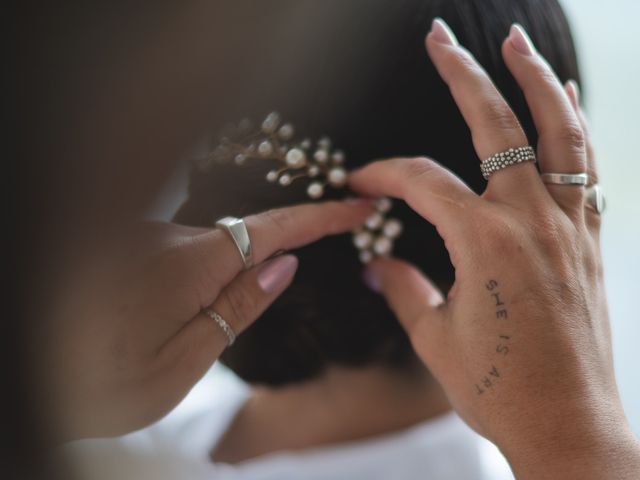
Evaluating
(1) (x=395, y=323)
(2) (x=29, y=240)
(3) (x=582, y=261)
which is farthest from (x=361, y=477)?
(2) (x=29, y=240)

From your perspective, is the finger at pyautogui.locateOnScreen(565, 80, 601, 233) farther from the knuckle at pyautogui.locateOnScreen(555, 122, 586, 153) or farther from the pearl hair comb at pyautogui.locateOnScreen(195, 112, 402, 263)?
the pearl hair comb at pyautogui.locateOnScreen(195, 112, 402, 263)

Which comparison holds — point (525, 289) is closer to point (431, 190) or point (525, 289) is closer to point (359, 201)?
point (431, 190)

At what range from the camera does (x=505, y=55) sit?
685 millimetres

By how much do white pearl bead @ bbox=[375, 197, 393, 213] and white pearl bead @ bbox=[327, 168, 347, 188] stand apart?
0.20 ft

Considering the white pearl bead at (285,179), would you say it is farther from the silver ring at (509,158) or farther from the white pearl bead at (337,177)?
the silver ring at (509,158)

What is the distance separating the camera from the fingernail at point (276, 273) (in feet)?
2.43

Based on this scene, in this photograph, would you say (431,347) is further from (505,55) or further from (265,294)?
(505,55)

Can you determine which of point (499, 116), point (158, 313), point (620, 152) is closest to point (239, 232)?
point (158, 313)

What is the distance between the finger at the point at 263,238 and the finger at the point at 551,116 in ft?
0.84

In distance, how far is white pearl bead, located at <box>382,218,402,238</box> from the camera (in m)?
0.81

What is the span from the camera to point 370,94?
69 centimetres

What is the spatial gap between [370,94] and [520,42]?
7.4 inches

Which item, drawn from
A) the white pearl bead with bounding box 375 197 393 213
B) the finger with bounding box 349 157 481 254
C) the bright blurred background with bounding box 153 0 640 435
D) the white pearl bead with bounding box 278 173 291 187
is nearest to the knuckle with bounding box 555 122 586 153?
the finger with bounding box 349 157 481 254

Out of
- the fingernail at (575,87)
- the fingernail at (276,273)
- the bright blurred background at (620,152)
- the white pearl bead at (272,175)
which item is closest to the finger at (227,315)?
the fingernail at (276,273)
